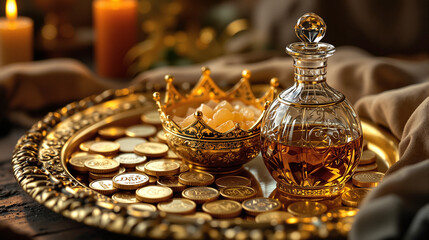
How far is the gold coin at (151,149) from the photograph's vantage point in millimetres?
856

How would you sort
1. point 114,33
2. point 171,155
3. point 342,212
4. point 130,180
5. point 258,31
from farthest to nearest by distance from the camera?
point 258,31, point 114,33, point 171,155, point 130,180, point 342,212

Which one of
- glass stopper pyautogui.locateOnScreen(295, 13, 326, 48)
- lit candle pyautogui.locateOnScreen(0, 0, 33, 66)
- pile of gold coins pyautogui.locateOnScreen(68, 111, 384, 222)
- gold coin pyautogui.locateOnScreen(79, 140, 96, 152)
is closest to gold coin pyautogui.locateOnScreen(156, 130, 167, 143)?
pile of gold coins pyautogui.locateOnScreen(68, 111, 384, 222)

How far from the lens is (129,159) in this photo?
85cm

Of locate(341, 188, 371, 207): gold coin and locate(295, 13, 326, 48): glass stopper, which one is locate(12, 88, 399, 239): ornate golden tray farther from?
locate(295, 13, 326, 48): glass stopper

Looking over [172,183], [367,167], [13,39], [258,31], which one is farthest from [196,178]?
[258,31]

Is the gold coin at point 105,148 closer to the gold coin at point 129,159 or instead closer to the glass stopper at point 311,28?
the gold coin at point 129,159

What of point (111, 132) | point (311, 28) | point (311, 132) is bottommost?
point (111, 132)

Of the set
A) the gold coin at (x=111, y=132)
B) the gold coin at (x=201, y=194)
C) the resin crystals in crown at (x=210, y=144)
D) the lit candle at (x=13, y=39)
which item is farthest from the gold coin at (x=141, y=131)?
the lit candle at (x=13, y=39)

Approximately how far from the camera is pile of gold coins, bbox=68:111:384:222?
690 millimetres

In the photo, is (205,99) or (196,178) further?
(205,99)

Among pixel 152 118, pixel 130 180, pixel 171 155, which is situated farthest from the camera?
pixel 152 118

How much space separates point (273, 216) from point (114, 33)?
3.11ft

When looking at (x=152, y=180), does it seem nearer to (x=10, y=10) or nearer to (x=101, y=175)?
(x=101, y=175)

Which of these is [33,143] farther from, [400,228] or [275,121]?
[400,228]
